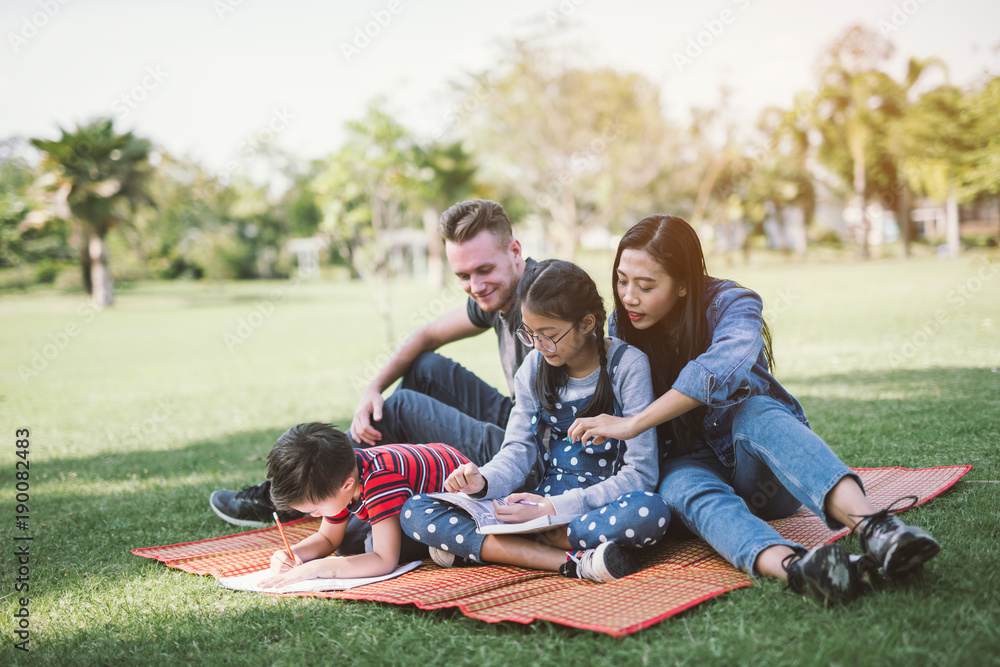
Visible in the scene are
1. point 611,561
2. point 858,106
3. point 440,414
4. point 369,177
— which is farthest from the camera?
point 858,106

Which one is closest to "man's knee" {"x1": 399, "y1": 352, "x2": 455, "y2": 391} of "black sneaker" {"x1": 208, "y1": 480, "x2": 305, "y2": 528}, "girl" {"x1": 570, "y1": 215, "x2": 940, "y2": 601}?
"black sneaker" {"x1": 208, "y1": 480, "x2": 305, "y2": 528}

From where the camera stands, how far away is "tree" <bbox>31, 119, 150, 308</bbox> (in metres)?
26.8

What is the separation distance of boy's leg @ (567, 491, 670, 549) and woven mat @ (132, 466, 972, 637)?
0.42ft

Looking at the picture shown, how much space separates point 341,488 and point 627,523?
1058mm

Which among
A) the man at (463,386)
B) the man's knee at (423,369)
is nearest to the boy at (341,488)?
the man at (463,386)

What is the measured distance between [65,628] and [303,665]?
3.35 feet

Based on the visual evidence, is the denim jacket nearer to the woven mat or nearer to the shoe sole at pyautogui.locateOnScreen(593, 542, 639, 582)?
the woven mat

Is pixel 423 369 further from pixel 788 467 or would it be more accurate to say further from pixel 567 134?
pixel 567 134

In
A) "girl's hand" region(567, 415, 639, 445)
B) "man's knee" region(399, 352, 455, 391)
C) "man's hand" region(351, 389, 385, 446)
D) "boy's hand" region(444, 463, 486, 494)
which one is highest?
"man's knee" region(399, 352, 455, 391)

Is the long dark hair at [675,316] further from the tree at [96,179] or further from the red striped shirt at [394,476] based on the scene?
the tree at [96,179]

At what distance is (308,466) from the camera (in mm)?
2691

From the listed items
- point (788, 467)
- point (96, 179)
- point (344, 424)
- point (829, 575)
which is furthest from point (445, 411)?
point (96, 179)

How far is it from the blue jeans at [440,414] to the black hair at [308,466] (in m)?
0.46

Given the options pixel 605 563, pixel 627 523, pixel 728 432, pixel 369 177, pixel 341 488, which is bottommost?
pixel 605 563
